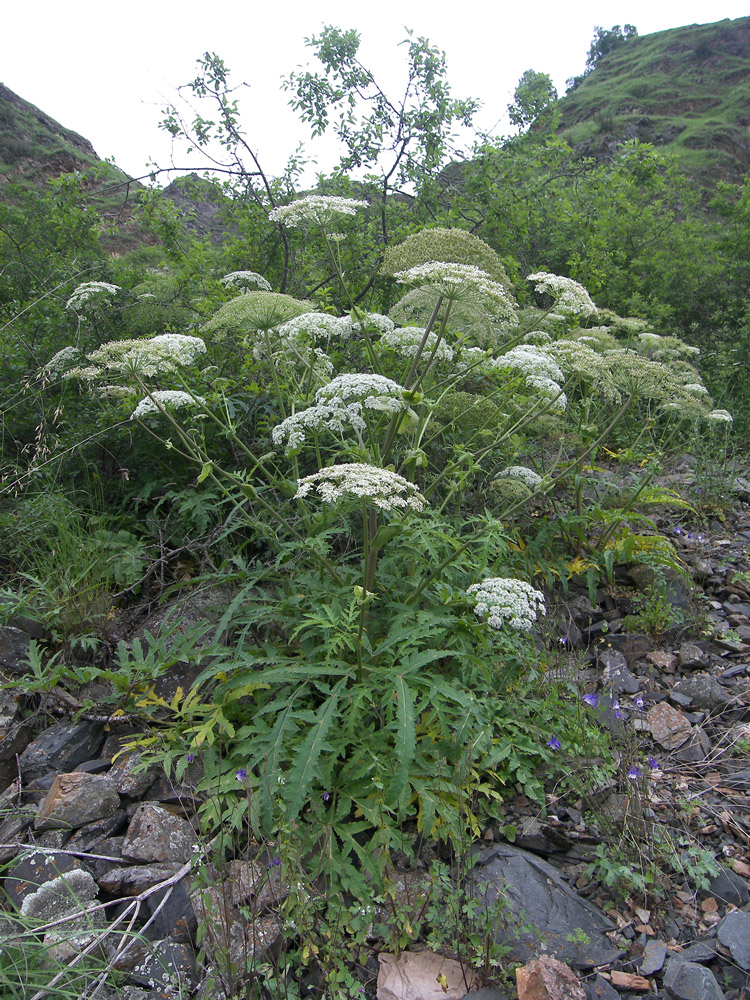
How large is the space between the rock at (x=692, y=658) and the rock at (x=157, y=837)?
323 centimetres

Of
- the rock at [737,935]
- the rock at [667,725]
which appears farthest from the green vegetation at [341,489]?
the rock at [667,725]

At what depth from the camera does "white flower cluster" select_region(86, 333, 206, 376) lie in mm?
3066

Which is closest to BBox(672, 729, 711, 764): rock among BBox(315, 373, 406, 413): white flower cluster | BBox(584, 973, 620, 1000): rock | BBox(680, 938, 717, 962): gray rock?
BBox(680, 938, 717, 962): gray rock

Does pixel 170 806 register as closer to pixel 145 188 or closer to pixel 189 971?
pixel 189 971

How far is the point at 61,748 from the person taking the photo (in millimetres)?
3209

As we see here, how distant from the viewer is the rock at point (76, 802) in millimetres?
2754

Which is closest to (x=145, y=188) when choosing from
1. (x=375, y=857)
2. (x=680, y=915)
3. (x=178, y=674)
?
(x=178, y=674)

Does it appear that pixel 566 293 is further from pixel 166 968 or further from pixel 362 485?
pixel 166 968

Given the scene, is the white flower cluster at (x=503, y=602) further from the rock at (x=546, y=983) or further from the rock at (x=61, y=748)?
the rock at (x=61, y=748)

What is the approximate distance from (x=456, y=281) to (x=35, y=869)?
10.8ft

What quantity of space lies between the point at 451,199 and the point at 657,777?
7100mm

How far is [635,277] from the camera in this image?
8.76 metres

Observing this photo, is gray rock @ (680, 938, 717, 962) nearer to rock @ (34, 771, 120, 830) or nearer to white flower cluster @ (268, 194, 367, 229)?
rock @ (34, 771, 120, 830)

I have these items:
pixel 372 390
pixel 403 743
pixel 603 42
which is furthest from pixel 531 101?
pixel 603 42
